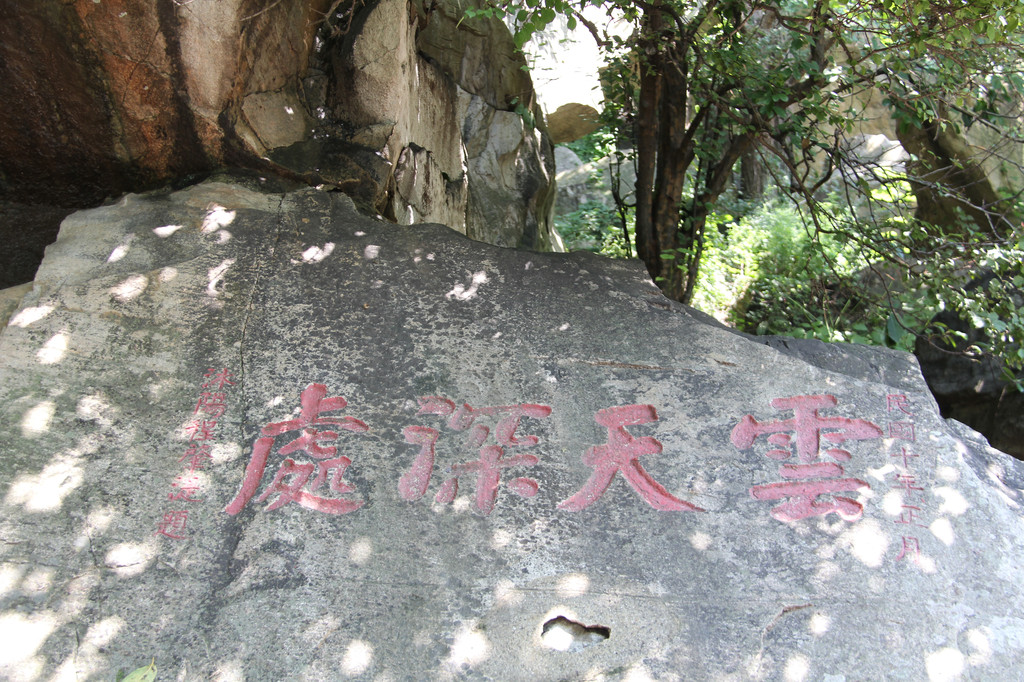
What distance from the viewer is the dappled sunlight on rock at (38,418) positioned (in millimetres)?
2363

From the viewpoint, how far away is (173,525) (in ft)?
7.46

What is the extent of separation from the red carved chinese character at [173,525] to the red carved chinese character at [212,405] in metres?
0.37

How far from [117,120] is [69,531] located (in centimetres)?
200

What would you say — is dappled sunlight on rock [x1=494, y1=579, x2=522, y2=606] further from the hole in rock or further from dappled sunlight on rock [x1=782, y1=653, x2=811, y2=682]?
dappled sunlight on rock [x1=782, y1=653, x2=811, y2=682]

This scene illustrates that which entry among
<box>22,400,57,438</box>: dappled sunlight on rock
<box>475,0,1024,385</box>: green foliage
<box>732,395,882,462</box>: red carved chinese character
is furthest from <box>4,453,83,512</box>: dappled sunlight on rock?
<box>475,0,1024,385</box>: green foliage

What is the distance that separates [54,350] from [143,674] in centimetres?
117

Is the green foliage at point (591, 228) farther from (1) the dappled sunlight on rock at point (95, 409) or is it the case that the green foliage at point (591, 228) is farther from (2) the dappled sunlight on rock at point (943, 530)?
(1) the dappled sunlight on rock at point (95, 409)

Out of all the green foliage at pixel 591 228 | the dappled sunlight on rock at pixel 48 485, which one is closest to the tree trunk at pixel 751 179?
the green foliage at pixel 591 228

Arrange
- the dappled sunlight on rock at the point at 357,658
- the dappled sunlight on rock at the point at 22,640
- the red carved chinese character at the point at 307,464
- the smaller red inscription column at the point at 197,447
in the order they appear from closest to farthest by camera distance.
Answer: the dappled sunlight on rock at the point at 22,640, the dappled sunlight on rock at the point at 357,658, the smaller red inscription column at the point at 197,447, the red carved chinese character at the point at 307,464

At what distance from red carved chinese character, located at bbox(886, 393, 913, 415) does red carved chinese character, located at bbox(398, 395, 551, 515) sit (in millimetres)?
1195

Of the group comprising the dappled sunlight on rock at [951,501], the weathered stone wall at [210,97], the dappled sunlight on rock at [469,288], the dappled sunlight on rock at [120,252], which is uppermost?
the weathered stone wall at [210,97]

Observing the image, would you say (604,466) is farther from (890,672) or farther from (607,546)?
(890,672)

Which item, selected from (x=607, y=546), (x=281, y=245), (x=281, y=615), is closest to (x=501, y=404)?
(x=607, y=546)

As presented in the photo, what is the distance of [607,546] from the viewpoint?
7.65 feet
